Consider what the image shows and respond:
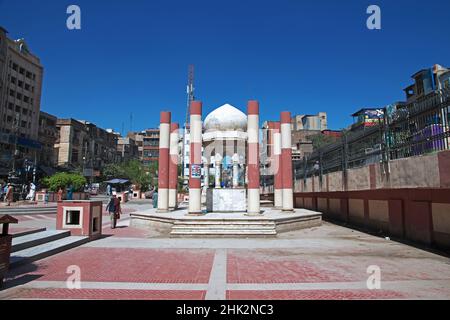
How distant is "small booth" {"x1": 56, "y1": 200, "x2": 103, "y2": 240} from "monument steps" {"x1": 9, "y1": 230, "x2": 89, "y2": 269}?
37cm

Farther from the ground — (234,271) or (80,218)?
(80,218)

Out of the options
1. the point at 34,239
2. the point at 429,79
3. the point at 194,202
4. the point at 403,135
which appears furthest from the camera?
the point at 429,79

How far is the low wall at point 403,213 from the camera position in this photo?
10.8 meters

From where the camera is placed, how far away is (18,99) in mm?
50281

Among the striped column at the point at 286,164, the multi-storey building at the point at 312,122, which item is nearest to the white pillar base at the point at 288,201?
the striped column at the point at 286,164

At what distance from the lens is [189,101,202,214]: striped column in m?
15.3

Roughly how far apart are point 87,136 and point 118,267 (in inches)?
2616

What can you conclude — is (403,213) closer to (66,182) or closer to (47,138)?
(66,182)

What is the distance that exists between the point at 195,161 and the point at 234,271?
8477 millimetres

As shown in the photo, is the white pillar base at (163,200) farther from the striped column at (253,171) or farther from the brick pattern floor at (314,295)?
the brick pattern floor at (314,295)

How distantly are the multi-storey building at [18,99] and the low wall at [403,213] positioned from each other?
45.0 m

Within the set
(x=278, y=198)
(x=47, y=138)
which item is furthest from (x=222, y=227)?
(x=47, y=138)
